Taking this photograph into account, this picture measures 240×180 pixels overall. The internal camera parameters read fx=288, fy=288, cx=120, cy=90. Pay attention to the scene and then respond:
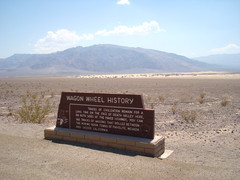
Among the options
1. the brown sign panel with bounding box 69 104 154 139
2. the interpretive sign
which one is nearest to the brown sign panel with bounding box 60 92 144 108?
the interpretive sign

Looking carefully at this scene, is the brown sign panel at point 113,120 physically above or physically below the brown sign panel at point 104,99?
below

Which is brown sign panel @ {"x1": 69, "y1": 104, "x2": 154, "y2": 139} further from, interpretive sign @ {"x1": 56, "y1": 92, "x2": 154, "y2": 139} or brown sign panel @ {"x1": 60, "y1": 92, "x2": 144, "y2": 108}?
brown sign panel @ {"x1": 60, "y1": 92, "x2": 144, "y2": 108}

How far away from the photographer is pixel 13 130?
8727 millimetres

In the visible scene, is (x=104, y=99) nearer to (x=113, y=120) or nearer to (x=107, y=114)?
(x=107, y=114)

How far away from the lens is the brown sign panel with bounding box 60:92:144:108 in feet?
22.0

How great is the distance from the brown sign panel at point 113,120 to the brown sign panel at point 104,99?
4.2 inches

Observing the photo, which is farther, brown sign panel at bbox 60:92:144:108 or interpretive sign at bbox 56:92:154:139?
brown sign panel at bbox 60:92:144:108

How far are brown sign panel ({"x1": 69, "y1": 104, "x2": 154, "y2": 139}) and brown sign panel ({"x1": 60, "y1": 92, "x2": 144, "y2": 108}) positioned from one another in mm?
106

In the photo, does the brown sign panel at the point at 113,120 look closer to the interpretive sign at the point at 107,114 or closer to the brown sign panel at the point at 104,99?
the interpretive sign at the point at 107,114

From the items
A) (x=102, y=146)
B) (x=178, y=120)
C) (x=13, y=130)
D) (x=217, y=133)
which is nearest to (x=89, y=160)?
(x=102, y=146)

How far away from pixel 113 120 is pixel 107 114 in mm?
218

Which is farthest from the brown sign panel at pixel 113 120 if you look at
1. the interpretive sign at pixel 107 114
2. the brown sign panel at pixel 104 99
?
the brown sign panel at pixel 104 99

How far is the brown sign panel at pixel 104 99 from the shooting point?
6699 mm

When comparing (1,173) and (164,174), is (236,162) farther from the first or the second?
(1,173)
